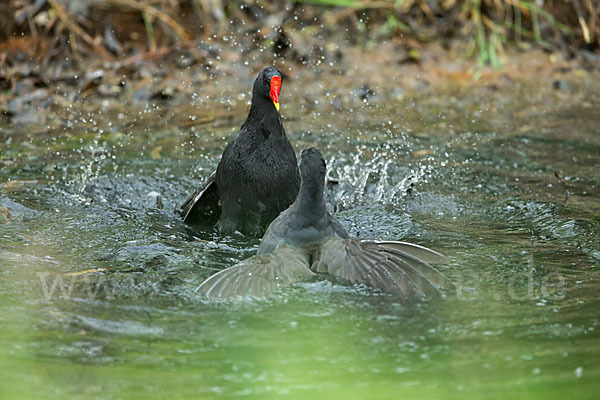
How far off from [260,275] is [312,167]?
21.9 inches

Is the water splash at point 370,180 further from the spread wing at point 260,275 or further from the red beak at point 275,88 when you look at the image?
the spread wing at point 260,275

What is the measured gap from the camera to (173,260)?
12.1 feet

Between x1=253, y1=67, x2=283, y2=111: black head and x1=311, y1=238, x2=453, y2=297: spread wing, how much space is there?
952mm

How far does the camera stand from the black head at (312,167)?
11.4 feet

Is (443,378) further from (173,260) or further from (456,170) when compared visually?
(456,170)

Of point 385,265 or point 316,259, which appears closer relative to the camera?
point 385,265

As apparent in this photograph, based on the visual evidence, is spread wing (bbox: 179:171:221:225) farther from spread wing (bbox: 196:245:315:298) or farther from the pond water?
spread wing (bbox: 196:245:315:298)

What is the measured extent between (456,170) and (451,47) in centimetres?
342

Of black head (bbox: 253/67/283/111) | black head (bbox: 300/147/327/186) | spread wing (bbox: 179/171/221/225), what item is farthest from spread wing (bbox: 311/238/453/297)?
spread wing (bbox: 179/171/221/225)

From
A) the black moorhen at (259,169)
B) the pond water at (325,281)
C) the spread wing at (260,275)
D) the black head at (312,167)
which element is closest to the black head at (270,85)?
the black moorhen at (259,169)

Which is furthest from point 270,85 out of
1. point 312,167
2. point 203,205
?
point 203,205

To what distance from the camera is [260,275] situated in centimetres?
329

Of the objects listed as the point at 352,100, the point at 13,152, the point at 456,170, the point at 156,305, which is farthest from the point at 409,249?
the point at 352,100

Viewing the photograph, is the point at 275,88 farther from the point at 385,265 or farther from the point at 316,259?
the point at 385,265
